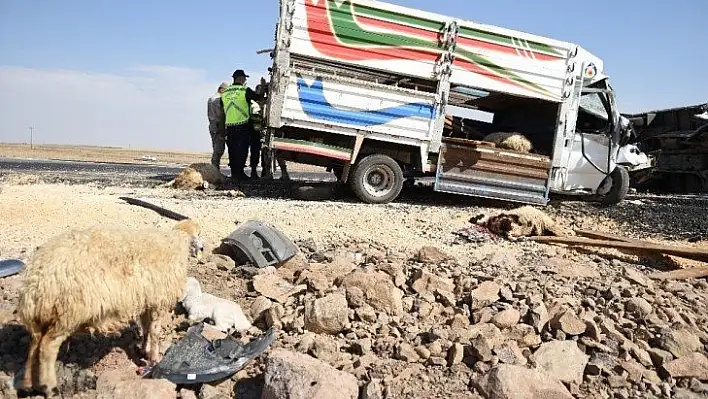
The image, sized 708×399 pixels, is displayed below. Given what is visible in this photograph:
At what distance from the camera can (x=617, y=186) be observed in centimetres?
981

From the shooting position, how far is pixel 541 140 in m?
10.5

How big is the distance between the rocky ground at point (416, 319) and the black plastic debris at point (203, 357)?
8cm

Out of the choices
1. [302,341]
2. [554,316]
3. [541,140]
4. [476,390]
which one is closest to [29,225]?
[302,341]

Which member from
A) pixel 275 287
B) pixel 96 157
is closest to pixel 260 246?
pixel 275 287

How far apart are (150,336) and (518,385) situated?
7.60 ft

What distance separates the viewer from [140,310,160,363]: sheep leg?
3.49m

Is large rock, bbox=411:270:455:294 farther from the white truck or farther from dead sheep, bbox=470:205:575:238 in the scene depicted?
the white truck

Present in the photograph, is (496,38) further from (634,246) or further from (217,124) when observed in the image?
(217,124)

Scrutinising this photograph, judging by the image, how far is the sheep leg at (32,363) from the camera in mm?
2877

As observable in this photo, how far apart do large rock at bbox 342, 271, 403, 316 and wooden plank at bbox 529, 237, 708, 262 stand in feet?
9.31

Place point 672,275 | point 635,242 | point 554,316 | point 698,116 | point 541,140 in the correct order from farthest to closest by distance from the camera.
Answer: point 698,116 → point 541,140 → point 635,242 → point 672,275 → point 554,316

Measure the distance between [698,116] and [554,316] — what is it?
1200 centimetres

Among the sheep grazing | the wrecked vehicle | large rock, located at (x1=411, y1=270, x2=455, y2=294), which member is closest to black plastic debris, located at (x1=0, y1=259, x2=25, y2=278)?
the sheep grazing

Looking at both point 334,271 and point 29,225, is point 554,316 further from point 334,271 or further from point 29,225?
point 29,225
